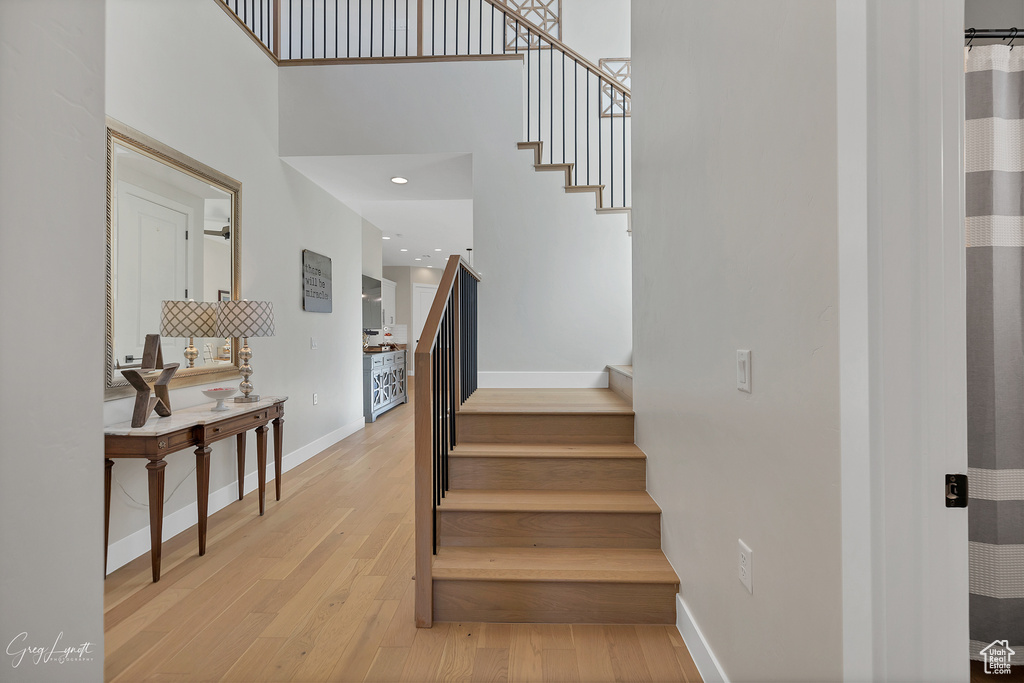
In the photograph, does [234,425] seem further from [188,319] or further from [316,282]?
[316,282]

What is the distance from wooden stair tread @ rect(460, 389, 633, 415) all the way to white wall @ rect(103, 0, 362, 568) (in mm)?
1635

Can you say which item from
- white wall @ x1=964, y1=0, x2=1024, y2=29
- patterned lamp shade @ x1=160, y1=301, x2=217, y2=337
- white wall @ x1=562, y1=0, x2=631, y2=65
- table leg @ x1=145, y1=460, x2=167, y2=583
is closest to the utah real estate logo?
white wall @ x1=964, y1=0, x2=1024, y2=29

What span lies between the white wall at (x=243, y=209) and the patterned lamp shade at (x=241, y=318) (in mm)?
476

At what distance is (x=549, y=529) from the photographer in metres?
2.13

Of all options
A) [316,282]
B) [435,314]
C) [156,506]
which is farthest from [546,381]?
[156,506]

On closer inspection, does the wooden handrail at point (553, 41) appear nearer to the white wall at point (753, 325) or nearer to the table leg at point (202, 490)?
the white wall at point (753, 325)

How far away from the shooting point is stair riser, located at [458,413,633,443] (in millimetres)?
2615

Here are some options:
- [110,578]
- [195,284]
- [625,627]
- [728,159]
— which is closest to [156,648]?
[110,578]

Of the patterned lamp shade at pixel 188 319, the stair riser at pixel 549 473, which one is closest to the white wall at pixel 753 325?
the stair riser at pixel 549 473

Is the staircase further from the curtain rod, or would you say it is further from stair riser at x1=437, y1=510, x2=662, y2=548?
the curtain rod

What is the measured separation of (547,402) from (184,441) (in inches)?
75.0

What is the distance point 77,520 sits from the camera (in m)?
0.78

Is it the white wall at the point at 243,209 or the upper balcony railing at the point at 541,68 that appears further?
the upper balcony railing at the point at 541,68

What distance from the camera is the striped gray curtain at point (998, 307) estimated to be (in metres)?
1.49
